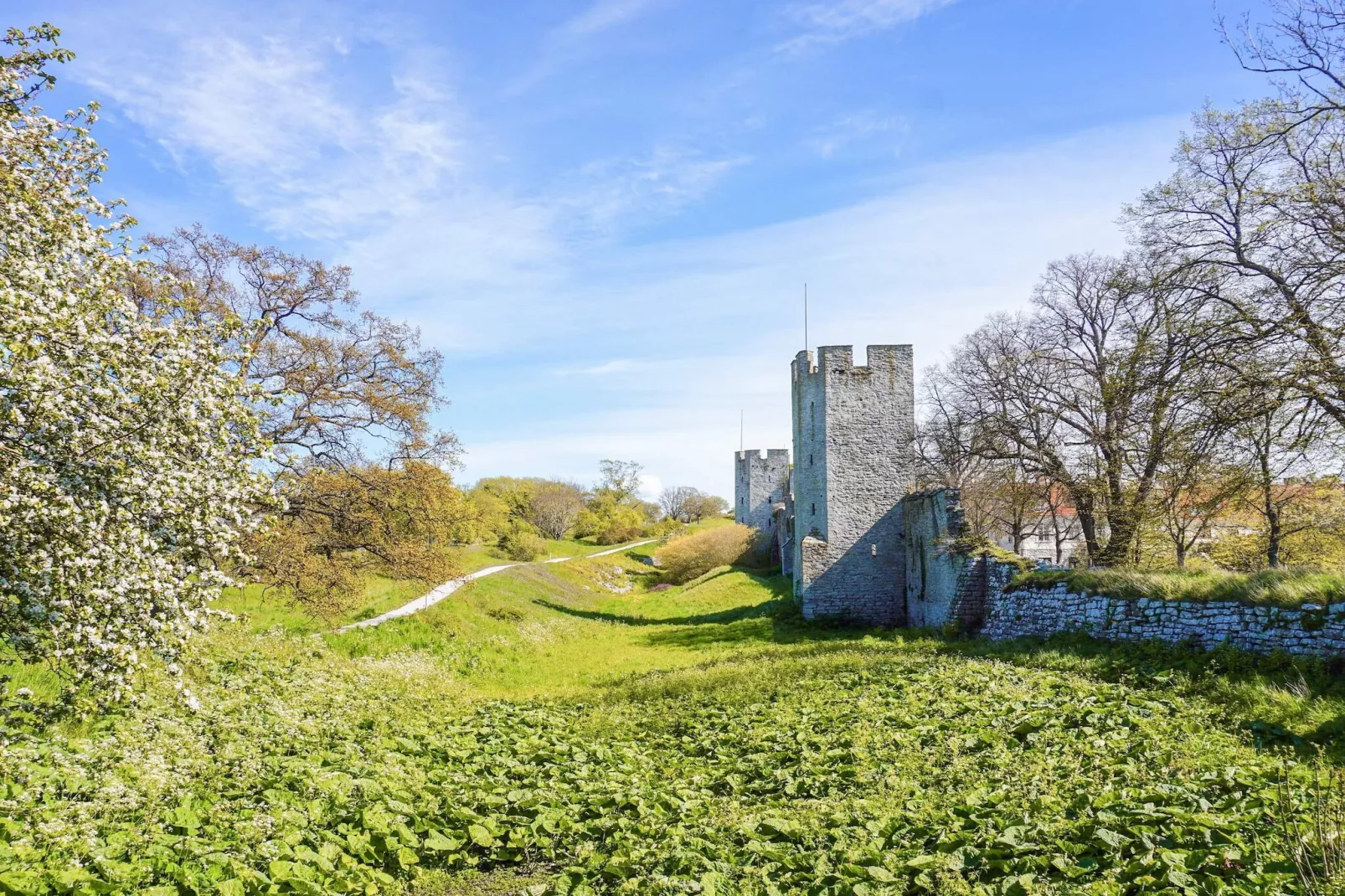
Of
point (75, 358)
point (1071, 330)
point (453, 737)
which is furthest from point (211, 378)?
point (1071, 330)

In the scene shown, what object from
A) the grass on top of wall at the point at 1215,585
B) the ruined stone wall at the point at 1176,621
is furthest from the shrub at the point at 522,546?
the grass on top of wall at the point at 1215,585

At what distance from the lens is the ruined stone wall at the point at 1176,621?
9297 mm

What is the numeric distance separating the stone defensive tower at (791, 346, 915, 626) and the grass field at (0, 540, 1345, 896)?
1215cm

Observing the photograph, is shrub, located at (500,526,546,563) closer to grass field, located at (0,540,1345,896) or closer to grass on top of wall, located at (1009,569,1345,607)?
grass field, located at (0,540,1345,896)

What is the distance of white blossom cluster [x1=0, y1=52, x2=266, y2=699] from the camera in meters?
5.88

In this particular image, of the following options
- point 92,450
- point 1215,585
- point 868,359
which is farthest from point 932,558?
point 92,450

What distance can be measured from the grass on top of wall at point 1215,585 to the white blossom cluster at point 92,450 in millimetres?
12371

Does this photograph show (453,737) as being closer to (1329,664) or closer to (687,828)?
(687,828)

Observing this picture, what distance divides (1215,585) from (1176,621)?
0.77 metres

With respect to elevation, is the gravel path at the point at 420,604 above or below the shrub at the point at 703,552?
below

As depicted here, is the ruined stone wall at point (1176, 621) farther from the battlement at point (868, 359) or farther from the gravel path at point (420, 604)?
the gravel path at point (420, 604)

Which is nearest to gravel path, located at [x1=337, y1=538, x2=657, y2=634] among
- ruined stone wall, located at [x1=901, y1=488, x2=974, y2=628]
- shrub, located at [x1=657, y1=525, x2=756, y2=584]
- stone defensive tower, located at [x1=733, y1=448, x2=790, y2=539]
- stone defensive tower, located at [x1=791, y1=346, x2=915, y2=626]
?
stone defensive tower, located at [x1=791, y1=346, x2=915, y2=626]

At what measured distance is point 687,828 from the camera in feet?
22.8

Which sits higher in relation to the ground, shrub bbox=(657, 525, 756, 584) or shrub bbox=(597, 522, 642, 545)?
shrub bbox=(597, 522, 642, 545)
